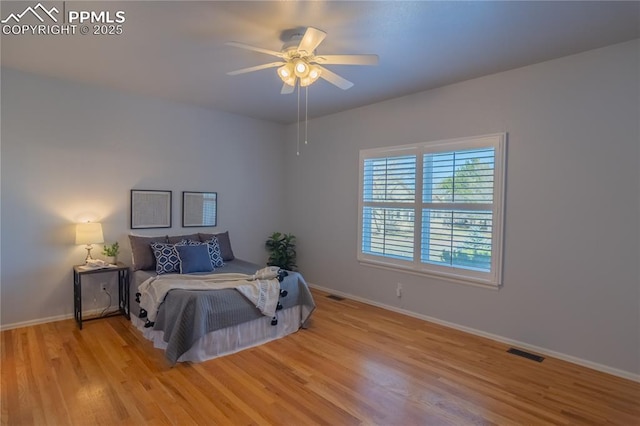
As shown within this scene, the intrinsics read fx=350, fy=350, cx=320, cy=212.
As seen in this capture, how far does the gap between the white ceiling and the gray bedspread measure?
6.96ft

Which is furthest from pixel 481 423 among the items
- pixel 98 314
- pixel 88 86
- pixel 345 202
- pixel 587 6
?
pixel 88 86

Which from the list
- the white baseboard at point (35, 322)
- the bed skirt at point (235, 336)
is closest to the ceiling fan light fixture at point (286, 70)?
the bed skirt at point (235, 336)

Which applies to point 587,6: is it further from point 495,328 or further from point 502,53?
point 495,328

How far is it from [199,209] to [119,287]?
1.38 meters

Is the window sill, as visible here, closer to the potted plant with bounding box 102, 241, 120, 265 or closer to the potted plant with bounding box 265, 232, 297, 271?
the potted plant with bounding box 265, 232, 297, 271

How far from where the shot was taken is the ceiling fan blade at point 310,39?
2.32m

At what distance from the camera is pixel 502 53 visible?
3006mm

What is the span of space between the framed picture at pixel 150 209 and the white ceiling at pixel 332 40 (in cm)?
128

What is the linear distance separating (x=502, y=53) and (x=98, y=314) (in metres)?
4.99

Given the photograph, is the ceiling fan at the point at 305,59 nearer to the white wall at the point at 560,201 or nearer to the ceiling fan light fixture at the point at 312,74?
the ceiling fan light fixture at the point at 312,74

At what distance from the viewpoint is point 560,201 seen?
3.12m

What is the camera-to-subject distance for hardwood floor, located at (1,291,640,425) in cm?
224

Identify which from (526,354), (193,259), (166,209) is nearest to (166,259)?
(193,259)

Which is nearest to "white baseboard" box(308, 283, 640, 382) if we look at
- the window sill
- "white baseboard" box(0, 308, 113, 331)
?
the window sill
